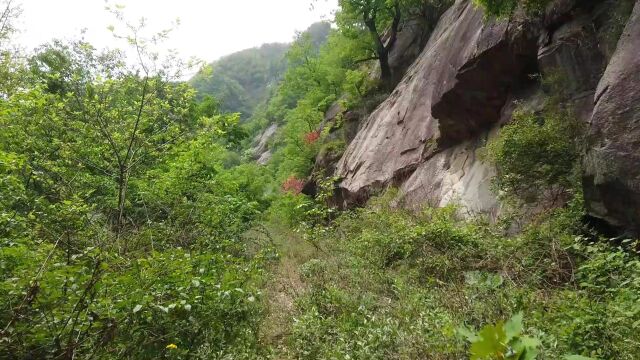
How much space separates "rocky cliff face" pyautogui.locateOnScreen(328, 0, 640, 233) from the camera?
19.3ft

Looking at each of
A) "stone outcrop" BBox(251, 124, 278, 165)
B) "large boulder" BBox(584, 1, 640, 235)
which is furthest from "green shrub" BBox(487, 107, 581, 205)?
"stone outcrop" BBox(251, 124, 278, 165)

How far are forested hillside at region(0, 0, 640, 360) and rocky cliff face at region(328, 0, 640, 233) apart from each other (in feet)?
0.13

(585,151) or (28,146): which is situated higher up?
(28,146)

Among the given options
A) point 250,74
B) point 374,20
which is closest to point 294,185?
point 374,20

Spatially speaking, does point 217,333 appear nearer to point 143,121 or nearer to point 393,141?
point 143,121

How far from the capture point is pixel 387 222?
10.1m

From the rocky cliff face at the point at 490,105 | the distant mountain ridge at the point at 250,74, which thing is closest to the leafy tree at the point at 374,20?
the rocky cliff face at the point at 490,105

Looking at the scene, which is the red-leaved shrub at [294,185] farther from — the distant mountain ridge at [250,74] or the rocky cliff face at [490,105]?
the distant mountain ridge at [250,74]

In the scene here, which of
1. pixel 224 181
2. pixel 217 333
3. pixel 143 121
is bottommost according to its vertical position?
pixel 217 333

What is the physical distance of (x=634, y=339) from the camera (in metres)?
3.47

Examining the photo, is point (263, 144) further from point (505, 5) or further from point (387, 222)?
point (505, 5)


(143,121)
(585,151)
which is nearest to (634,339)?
(585,151)

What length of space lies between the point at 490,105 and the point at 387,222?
13.3 feet

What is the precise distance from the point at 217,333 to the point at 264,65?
121327 millimetres
